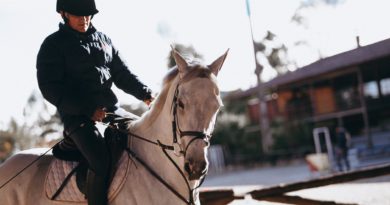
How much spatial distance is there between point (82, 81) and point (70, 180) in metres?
0.84

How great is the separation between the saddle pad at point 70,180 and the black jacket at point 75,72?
0.46 metres

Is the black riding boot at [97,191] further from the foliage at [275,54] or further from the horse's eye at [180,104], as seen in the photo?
the foliage at [275,54]

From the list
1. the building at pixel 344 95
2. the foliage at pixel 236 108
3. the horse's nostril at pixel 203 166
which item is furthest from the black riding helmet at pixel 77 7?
the foliage at pixel 236 108

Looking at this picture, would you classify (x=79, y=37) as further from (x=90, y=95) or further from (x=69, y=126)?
(x=69, y=126)

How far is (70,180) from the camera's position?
3961 mm

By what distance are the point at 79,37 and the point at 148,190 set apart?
144 cm

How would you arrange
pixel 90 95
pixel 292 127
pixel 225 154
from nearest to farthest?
pixel 90 95, pixel 292 127, pixel 225 154

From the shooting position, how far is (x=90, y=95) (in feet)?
13.0

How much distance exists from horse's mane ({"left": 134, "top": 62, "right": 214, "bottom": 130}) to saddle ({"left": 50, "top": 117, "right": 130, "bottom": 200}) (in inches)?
7.9

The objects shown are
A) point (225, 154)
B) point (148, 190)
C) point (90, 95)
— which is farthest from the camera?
point (225, 154)

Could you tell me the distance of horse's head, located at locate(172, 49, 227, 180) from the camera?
10.4ft

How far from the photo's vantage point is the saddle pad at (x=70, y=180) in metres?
3.76

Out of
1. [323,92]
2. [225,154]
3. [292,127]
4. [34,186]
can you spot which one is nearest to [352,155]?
[292,127]

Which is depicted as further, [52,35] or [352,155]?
[352,155]
